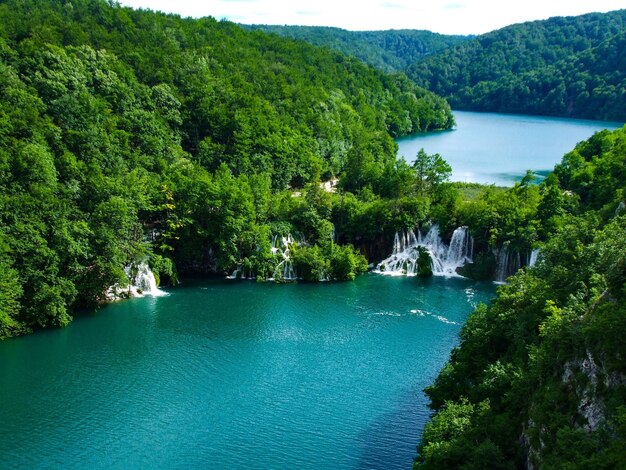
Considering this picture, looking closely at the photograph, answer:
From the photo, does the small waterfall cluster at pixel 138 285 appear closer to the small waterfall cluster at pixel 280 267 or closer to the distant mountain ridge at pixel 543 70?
the small waterfall cluster at pixel 280 267

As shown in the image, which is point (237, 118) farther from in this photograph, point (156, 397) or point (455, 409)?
point (455, 409)

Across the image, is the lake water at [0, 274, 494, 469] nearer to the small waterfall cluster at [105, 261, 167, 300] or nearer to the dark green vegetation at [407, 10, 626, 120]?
the small waterfall cluster at [105, 261, 167, 300]

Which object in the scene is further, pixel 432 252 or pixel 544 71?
pixel 544 71

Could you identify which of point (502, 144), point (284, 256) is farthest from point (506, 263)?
point (502, 144)

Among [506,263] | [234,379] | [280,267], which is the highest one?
[506,263]

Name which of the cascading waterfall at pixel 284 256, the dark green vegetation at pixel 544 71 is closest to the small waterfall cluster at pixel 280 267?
the cascading waterfall at pixel 284 256

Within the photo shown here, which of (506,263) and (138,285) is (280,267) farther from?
(506,263)

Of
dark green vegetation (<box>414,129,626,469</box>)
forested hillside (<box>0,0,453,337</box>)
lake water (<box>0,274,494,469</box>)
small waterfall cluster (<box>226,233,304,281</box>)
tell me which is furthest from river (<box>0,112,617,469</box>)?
dark green vegetation (<box>414,129,626,469</box>)
